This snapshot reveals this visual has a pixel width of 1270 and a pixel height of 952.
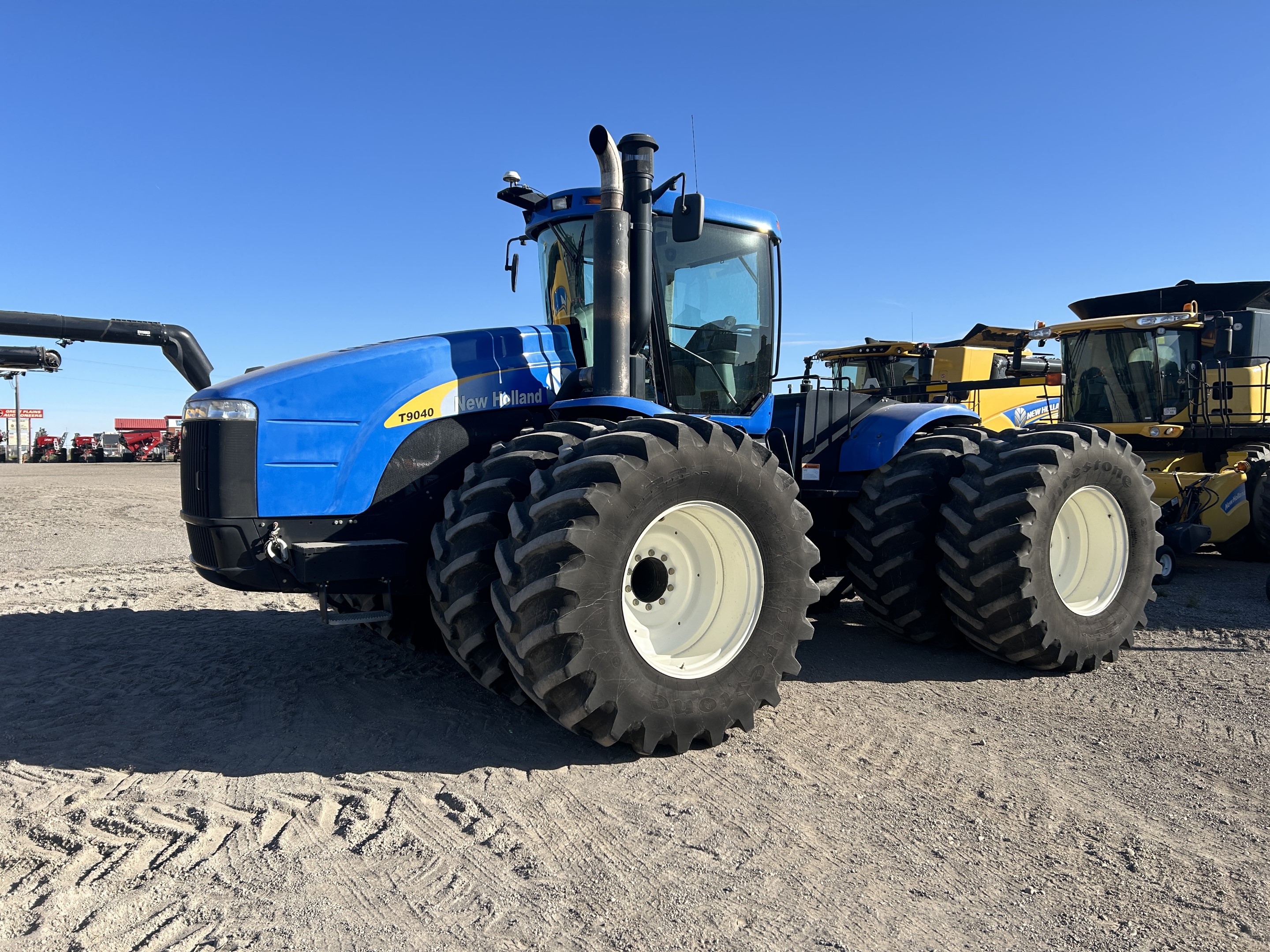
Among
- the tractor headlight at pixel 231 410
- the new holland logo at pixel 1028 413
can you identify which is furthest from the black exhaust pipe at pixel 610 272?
the new holland logo at pixel 1028 413

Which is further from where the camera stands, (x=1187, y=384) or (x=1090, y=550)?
(x=1187, y=384)

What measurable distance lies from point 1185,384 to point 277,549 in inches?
447

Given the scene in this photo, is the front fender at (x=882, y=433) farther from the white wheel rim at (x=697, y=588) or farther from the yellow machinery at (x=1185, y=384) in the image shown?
the yellow machinery at (x=1185, y=384)

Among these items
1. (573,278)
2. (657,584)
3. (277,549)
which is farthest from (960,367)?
(277,549)

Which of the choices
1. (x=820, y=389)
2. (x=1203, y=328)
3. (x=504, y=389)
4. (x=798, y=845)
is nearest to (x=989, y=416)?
(x=1203, y=328)

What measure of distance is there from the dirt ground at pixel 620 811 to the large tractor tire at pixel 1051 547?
0.28 meters

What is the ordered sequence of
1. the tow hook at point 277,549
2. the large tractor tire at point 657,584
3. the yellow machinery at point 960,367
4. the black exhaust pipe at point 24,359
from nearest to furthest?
the large tractor tire at point 657,584
the tow hook at point 277,549
the black exhaust pipe at point 24,359
the yellow machinery at point 960,367

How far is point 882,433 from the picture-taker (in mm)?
5949

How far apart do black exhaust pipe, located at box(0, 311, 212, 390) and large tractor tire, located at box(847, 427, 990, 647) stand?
22.3 ft

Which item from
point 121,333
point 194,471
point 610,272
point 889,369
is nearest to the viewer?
point 194,471

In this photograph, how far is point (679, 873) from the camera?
9.42 ft

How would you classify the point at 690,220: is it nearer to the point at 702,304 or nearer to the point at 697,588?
the point at 702,304

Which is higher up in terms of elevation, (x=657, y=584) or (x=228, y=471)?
(x=228, y=471)

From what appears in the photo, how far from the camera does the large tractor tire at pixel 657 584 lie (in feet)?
11.7
